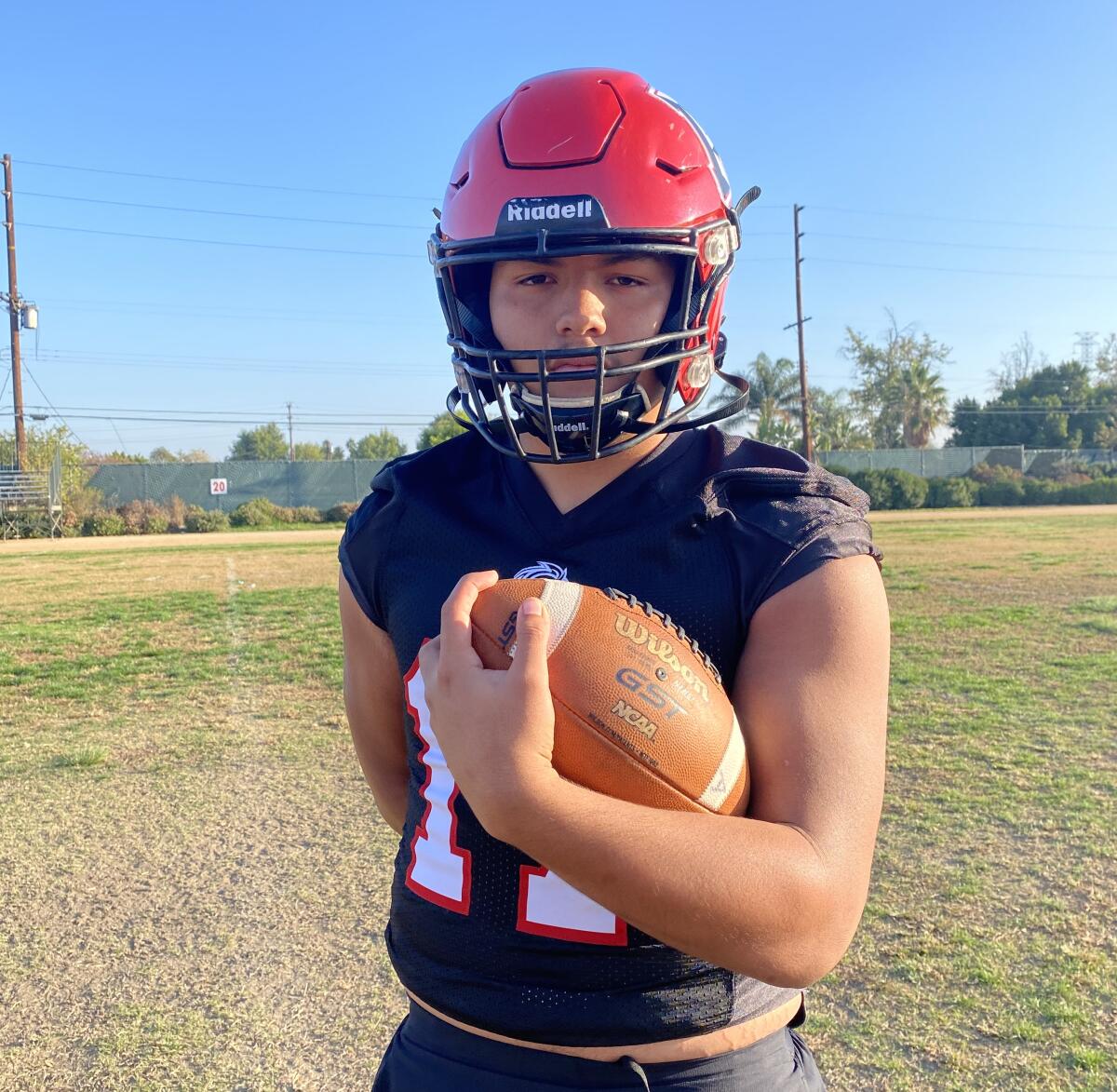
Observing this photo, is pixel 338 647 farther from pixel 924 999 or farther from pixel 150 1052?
pixel 924 999

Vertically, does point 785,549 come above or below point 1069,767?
above

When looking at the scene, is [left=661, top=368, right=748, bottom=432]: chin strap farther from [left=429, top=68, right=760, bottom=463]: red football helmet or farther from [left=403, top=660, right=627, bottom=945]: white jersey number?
[left=403, top=660, right=627, bottom=945]: white jersey number

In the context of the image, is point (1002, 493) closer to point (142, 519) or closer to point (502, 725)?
point (142, 519)

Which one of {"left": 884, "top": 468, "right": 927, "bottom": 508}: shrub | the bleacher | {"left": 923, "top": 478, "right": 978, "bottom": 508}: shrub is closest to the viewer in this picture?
the bleacher

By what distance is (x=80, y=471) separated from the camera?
32.9 m

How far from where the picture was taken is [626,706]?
4.45 ft

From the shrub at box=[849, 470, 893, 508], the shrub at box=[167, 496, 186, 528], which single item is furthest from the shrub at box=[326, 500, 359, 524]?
the shrub at box=[849, 470, 893, 508]

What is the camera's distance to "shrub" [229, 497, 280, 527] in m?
34.5

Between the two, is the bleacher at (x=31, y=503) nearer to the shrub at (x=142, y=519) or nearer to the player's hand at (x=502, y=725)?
the shrub at (x=142, y=519)

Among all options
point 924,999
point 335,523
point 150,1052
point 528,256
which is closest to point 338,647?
point 150,1052

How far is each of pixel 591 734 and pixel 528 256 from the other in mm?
780

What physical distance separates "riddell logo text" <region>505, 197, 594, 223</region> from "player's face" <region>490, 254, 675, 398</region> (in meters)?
0.07

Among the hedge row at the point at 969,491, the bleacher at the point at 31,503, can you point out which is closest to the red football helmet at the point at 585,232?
the bleacher at the point at 31,503

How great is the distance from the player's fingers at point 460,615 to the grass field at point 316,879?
2.17 meters
